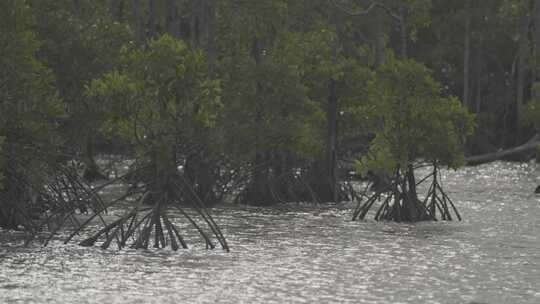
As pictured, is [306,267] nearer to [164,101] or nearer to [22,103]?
[164,101]

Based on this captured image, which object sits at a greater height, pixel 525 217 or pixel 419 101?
pixel 419 101

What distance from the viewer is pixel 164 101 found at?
2564 centimetres

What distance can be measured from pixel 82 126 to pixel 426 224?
888 centimetres

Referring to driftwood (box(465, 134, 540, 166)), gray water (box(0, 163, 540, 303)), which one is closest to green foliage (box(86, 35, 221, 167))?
gray water (box(0, 163, 540, 303))

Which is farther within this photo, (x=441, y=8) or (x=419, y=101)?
(x=441, y=8)

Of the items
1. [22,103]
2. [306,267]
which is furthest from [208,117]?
[306,267]

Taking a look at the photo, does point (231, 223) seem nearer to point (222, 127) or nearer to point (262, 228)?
point (262, 228)

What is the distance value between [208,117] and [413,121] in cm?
858

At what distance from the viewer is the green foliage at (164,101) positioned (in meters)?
25.2

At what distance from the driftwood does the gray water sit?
1155 inches

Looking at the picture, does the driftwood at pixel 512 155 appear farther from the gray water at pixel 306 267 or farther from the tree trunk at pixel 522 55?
the gray water at pixel 306 267

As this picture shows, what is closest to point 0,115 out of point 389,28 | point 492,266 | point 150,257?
point 150,257

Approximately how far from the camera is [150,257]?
23641 millimetres

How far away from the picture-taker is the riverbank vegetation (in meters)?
25.4
